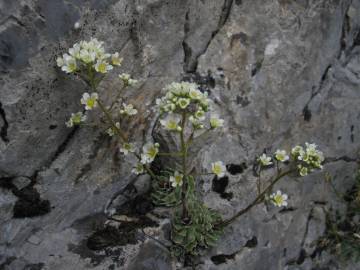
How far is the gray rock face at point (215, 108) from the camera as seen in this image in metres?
3.60

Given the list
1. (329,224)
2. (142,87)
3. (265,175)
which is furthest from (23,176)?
(329,224)

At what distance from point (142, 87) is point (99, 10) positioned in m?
0.82

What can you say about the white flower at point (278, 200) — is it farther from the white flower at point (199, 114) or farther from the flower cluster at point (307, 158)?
the white flower at point (199, 114)

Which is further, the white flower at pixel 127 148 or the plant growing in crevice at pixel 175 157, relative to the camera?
the white flower at pixel 127 148

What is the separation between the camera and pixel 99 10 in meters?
3.71

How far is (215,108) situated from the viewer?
4.27 metres

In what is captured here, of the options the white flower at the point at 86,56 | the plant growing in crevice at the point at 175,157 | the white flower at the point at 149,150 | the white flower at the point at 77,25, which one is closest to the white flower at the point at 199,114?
the plant growing in crevice at the point at 175,157

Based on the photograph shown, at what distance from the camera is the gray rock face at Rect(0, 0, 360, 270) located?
3600mm

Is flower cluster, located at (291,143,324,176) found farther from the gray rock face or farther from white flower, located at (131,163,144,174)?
white flower, located at (131,163,144,174)

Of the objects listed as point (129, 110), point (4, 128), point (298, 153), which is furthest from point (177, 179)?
point (4, 128)

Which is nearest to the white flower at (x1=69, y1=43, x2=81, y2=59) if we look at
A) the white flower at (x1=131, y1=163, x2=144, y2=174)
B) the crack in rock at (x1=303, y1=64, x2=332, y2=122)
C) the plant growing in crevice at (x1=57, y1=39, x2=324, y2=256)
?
the plant growing in crevice at (x1=57, y1=39, x2=324, y2=256)

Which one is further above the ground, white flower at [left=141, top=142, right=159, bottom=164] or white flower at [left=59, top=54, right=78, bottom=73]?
white flower at [left=59, top=54, right=78, bottom=73]

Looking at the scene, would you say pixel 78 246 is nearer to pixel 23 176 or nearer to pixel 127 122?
pixel 23 176

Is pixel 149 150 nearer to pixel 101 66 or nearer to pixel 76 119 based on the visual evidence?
pixel 76 119
